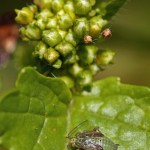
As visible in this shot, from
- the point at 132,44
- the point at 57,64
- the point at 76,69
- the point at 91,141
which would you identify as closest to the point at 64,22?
the point at 57,64

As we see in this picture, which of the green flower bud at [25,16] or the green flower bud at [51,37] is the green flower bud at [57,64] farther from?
the green flower bud at [25,16]

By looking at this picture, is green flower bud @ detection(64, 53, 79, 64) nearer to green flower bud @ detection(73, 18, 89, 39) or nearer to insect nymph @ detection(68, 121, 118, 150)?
green flower bud @ detection(73, 18, 89, 39)

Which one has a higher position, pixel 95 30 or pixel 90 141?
pixel 95 30

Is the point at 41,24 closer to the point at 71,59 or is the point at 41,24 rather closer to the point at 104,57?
the point at 71,59

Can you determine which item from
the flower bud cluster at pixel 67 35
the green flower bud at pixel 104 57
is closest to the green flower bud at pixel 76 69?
the flower bud cluster at pixel 67 35

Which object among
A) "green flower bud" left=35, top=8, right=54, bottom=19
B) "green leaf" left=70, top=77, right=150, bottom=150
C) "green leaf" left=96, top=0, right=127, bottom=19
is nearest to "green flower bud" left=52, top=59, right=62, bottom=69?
"green flower bud" left=35, top=8, right=54, bottom=19

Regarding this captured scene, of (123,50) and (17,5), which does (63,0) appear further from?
(123,50)

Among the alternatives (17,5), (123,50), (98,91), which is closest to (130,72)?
(123,50)

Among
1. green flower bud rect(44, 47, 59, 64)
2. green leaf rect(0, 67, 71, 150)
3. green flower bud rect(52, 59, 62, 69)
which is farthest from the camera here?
green flower bud rect(52, 59, 62, 69)
